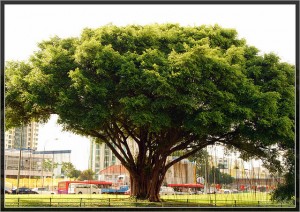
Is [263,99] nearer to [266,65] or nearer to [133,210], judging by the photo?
[266,65]

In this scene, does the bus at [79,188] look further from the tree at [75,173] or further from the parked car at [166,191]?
the tree at [75,173]

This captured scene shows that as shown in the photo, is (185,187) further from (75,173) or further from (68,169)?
(75,173)

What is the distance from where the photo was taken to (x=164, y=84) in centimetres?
2411

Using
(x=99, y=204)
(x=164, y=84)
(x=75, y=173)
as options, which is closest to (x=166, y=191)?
(x=99, y=204)

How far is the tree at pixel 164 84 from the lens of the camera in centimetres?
2512

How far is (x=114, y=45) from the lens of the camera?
27.4 meters

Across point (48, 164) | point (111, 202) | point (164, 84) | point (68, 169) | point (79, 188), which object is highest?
point (164, 84)

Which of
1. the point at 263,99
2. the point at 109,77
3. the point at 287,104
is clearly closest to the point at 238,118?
the point at 263,99

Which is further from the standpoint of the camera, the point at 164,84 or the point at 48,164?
the point at 48,164

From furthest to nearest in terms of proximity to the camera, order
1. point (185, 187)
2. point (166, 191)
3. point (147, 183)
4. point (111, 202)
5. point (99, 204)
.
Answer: point (185, 187) → point (166, 191) → point (147, 183) → point (111, 202) → point (99, 204)

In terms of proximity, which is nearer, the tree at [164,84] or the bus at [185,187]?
the tree at [164,84]

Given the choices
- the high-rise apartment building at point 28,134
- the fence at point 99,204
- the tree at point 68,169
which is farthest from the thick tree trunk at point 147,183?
the tree at point 68,169

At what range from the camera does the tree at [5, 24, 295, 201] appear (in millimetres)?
25125

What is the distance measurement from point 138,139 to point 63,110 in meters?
11.9
